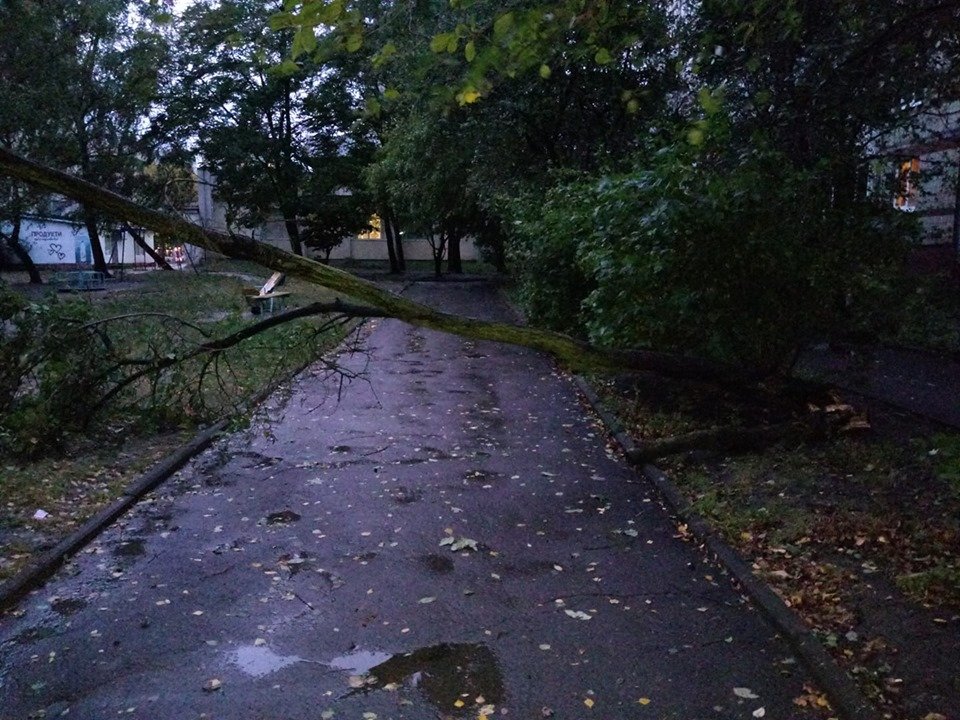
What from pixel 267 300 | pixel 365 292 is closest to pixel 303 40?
pixel 365 292

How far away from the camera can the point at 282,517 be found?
24.4 feet

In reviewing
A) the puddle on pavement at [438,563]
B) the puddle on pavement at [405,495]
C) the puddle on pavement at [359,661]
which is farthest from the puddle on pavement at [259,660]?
the puddle on pavement at [405,495]

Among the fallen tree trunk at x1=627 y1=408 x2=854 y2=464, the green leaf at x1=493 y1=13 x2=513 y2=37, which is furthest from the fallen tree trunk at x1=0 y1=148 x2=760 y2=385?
the green leaf at x1=493 y1=13 x2=513 y2=37

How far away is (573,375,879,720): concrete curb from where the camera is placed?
13.8 feet

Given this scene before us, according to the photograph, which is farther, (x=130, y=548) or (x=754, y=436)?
(x=754, y=436)

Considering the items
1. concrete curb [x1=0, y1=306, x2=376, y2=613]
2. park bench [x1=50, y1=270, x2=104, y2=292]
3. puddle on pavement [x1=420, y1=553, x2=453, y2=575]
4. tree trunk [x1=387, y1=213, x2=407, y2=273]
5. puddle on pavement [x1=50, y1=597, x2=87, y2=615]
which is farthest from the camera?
tree trunk [x1=387, y1=213, x2=407, y2=273]

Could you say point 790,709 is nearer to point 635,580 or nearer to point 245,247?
point 635,580

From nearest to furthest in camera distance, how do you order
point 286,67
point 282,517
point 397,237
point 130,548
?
point 286,67, point 130,548, point 282,517, point 397,237

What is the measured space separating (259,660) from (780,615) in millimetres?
2848

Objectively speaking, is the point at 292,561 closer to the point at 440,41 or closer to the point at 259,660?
the point at 259,660

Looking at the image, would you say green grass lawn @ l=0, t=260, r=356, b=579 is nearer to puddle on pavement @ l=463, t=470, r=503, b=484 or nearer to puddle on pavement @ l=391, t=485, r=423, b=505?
puddle on pavement @ l=391, t=485, r=423, b=505

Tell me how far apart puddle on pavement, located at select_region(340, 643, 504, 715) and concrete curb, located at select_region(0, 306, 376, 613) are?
2.37m

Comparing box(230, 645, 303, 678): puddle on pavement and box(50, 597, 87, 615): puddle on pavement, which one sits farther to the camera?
box(50, 597, 87, 615): puddle on pavement

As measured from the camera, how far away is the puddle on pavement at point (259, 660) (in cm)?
473
